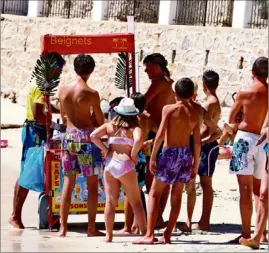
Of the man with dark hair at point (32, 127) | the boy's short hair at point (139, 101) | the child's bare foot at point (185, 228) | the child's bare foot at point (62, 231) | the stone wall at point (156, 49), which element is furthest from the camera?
the stone wall at point (156, 49)

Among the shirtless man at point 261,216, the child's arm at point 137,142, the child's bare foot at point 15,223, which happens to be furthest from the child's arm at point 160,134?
the child's bare foot at point 15,223

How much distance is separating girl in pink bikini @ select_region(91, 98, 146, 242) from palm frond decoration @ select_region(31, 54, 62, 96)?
3.68ft

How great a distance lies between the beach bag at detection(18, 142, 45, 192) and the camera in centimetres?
1084

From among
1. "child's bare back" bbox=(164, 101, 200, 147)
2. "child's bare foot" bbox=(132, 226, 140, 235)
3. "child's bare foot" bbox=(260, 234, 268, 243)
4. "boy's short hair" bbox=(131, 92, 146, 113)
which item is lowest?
"child's bare foot" bbox=(132, 226, 140, 235)

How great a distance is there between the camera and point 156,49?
21.7 meters

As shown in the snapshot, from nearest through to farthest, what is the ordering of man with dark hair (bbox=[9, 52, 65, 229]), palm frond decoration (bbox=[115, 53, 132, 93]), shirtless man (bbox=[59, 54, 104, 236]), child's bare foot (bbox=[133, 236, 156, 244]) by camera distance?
1. child's bare foot (bbox=[133, 236, 156, 244])
2. shirtless man (bbox=[59, 54, 104, 236])
3. man with dark hair (bbox=[9, 52, 65, 229])
4. palm frond decoration (bbox=[115, 53, 132, 93])

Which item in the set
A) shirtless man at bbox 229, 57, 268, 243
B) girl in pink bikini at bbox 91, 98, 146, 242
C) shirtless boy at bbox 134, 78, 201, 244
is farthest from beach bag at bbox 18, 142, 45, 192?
shirtless man at bbox 229, 57, 268, 243

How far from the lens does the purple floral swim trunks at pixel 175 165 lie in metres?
9.59

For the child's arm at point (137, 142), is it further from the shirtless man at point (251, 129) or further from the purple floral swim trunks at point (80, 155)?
the shirtless man at point (251, 129)

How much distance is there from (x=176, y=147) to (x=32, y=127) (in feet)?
6.52

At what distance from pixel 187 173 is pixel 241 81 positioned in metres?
10.1

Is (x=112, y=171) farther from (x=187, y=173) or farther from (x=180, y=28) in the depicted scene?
(x=180, y=28)

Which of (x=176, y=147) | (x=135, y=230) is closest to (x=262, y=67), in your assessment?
(x=176, y=147)

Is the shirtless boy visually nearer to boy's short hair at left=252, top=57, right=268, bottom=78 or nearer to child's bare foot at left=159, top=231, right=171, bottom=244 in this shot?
child's bare foot at left=159, top=231, right=171, bottom=244
